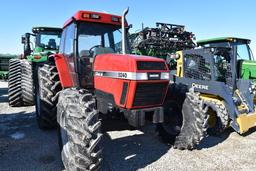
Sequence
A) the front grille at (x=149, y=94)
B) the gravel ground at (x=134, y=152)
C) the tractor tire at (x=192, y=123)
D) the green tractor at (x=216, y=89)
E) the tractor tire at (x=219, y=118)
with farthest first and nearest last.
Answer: the tractor tire at (x=219, y=118) < the green tractor at (x=216, y=89) < the tractor tire at (x=192, y=123) < the gravel ground at (x=134, y=152) < the front grille at (x=149, y=94)

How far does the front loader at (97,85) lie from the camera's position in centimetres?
323

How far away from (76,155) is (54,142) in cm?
203

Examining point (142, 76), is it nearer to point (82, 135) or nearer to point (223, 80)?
point (82, 135)

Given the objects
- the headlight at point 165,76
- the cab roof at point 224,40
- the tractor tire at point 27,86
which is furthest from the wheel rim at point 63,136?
the cab roof at point 224,40

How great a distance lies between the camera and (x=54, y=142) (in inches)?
198

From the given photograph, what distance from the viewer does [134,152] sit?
15.0 feet

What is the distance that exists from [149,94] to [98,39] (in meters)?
1.55

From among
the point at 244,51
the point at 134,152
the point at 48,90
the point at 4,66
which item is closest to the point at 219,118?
the point at 134,152

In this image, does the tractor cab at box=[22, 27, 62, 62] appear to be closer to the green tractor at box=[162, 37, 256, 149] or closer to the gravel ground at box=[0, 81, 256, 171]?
the gravel ground at box=[0, 81, 256, 171]

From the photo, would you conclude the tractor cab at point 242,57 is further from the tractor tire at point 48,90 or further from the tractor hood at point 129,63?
→ the tractor tire at point 48,90

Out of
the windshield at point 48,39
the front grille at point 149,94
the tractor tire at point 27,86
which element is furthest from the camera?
the windshield at point 48,39

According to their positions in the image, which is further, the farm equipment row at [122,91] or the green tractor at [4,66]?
the green tractor at [4,66]

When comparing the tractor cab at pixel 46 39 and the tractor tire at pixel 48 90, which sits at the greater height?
the tractor cab at pixel 46 39

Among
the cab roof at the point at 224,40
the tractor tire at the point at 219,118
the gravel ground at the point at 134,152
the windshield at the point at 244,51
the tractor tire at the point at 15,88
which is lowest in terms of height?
the gravel ground at the point at 134,152
